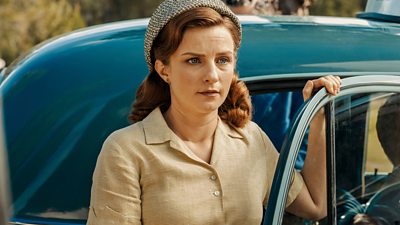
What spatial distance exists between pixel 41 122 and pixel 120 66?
378mm

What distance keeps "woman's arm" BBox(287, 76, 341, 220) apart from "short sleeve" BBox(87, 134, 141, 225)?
504 millimetres

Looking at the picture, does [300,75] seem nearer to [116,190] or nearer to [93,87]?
[93,87]

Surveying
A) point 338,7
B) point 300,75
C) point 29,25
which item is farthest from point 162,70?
point 338,7

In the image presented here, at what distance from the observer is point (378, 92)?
118 inches

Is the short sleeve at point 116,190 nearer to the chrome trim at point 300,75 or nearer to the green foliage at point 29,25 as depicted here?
the chrome trim at point 300,75

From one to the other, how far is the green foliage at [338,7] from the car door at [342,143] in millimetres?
16503

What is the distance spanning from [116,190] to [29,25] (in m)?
14.7

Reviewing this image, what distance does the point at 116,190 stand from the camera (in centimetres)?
273

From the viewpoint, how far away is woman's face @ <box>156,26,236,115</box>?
2812 mm

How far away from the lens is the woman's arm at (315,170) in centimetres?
290

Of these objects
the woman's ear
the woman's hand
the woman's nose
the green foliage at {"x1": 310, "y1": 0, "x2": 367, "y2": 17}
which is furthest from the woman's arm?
the green foliage at {"x1": 310, "y1": 0, "x2": 367, "y2": 17}

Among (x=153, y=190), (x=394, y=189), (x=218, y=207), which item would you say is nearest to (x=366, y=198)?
(x=394, y=189)

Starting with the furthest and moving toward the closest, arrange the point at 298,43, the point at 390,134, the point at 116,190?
the point at 298,43 < the point at 390,134 < the point at 116,190

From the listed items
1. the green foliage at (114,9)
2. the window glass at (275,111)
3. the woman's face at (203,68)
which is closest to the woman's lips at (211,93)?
the woman's face at (203,68)
